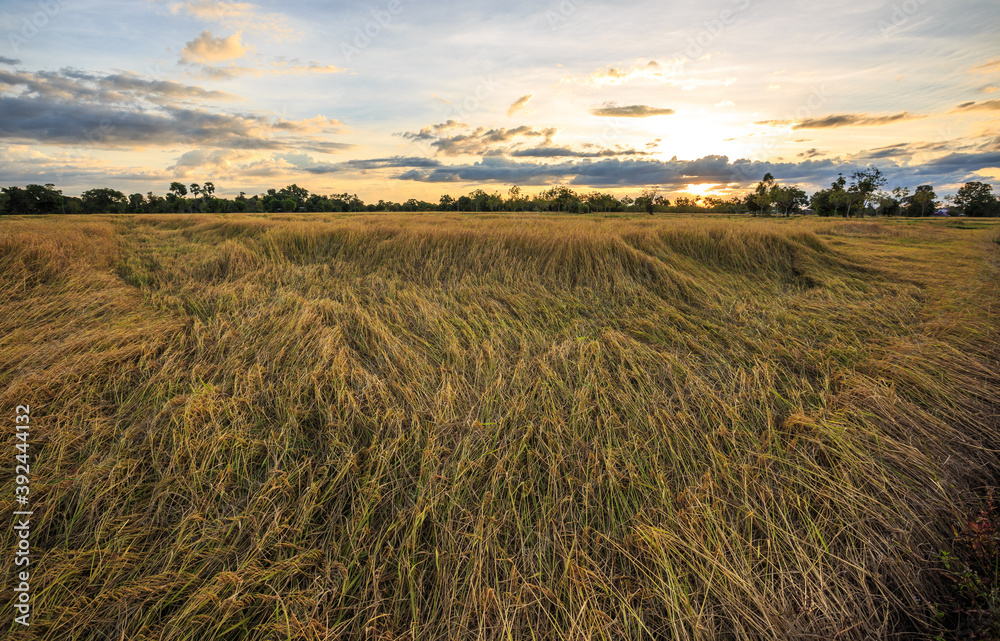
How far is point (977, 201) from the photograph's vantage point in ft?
208

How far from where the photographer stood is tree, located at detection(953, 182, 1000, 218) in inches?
2434

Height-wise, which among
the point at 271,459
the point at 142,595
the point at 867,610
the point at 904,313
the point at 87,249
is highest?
the point at 87,249

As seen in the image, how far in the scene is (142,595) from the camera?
5.64ft

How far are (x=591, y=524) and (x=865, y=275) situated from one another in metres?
9.53

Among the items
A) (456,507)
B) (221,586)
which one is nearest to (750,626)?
(456,507)

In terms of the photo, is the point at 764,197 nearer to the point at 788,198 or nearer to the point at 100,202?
the point at 788,198


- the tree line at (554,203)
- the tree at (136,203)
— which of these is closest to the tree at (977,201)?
the tree line at (554,203)

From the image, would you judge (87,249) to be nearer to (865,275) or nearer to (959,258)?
(865,275)

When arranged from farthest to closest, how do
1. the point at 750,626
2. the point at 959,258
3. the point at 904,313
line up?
the point at 959,258, the point at 904,313, the point at 750,626

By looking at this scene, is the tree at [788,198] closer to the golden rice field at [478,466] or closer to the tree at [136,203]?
the golden rice field at [478,466]

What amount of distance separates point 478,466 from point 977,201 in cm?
10585

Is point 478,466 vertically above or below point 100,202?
below

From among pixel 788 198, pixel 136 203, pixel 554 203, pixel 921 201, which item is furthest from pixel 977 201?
pixel 136 203

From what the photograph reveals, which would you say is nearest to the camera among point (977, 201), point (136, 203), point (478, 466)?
point (478, 466)
